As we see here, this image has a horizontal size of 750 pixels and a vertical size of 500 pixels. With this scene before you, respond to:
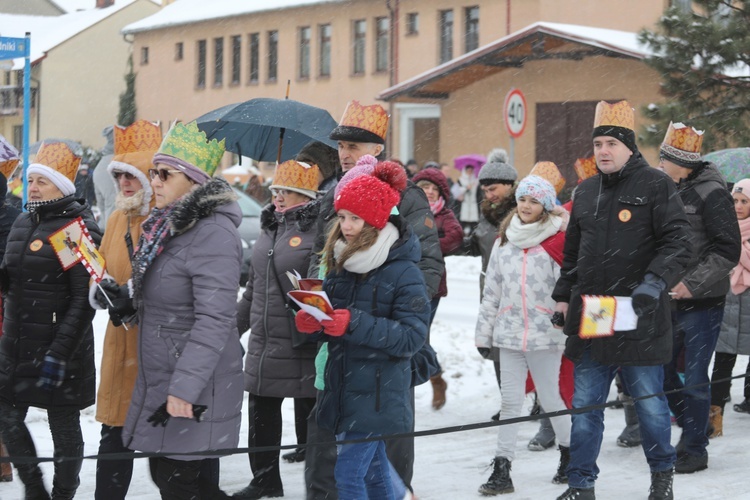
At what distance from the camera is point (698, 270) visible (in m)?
7.04

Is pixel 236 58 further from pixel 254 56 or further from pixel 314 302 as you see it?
pixel 314 302

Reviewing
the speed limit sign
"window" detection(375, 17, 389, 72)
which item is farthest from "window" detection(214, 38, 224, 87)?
the speed limit sign

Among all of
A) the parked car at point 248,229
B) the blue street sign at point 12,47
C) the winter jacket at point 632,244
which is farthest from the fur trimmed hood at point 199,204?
the parked car at point 248,229

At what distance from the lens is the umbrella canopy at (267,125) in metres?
6.90

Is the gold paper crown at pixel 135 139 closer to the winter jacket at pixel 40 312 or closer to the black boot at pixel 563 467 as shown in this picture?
the winter jacket at pixel 40 312

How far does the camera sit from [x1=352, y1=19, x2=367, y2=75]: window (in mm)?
40656

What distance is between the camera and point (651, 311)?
19.7 feet

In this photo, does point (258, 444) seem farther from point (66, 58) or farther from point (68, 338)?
point (66, 58)

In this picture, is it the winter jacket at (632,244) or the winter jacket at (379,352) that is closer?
the winter jacket at (379,352)

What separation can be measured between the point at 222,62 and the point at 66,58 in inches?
589

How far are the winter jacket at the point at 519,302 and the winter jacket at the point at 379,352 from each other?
1942 millimetres

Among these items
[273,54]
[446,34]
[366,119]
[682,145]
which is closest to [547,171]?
[682,145]

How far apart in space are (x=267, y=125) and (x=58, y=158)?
5.40ft

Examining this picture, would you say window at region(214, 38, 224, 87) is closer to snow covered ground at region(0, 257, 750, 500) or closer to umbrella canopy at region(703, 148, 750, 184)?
snow covered ground at region(0, 257, 750, 500)
